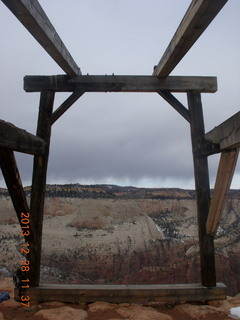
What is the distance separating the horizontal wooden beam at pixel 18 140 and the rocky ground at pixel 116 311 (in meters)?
2.01

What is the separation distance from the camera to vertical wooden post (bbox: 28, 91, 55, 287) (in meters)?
4.18

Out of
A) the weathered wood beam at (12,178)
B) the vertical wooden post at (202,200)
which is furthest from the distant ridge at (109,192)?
the weathered wood beam at (12,178)

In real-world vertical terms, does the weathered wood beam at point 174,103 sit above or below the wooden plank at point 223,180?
above

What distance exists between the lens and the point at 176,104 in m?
4.59

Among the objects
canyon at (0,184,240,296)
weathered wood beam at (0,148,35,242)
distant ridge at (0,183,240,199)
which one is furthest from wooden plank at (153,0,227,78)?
distant ridge at (0,183,240,199)

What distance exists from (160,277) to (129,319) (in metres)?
8.29

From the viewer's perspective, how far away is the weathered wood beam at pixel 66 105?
446 cm

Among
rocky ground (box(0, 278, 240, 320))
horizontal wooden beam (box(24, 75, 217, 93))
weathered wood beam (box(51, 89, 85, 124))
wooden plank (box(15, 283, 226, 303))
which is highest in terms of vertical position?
horizontal wooden beam (box(24, 75, 217, 93))

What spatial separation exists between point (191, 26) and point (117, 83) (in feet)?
6.14

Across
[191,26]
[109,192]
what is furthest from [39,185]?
[109,192]

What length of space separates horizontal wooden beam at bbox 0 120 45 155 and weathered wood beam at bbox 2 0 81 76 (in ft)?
3.11

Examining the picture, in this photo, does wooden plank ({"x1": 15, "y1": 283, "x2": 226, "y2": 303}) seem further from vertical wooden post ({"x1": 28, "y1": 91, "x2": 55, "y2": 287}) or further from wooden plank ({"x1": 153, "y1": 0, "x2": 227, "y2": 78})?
wooden plank ({"x1": 153, "y1": 0, "x2": 227, "y2": 78})
